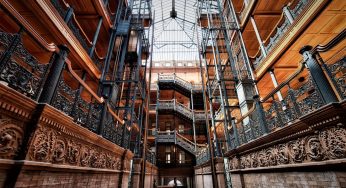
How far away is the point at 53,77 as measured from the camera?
294 centimetres

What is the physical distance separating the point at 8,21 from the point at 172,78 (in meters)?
17.4

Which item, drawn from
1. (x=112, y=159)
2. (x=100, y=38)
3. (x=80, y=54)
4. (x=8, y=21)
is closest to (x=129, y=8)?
(x=100, y=38)

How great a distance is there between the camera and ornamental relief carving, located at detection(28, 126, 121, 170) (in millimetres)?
2438

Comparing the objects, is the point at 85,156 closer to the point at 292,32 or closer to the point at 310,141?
the point at 310,141

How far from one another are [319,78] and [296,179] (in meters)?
1.99

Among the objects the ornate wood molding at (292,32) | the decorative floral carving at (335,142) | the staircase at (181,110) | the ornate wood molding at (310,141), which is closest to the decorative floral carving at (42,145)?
the ornate wood molding at (310,141)

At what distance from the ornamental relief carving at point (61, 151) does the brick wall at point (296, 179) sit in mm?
4359

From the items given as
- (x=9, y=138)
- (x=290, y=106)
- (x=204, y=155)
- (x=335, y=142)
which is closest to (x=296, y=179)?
(x=335, y=142)

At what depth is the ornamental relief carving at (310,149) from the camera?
2510 millimetres

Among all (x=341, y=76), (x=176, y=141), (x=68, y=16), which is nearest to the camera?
(x=341, y=76)

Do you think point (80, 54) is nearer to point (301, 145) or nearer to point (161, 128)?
point (301, 145)

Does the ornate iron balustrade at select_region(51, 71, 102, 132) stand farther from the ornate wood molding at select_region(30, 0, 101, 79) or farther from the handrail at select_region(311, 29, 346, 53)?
the handrail at select_region(311, 29, 346, 53)

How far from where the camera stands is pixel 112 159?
225 inches

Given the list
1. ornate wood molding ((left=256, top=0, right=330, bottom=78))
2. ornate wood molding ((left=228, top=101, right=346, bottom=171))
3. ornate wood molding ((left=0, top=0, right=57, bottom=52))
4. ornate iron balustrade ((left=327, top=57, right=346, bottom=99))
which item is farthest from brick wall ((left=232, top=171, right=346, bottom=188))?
ornate wood molding ((left=256, top=0, right=330, bottom=78))
